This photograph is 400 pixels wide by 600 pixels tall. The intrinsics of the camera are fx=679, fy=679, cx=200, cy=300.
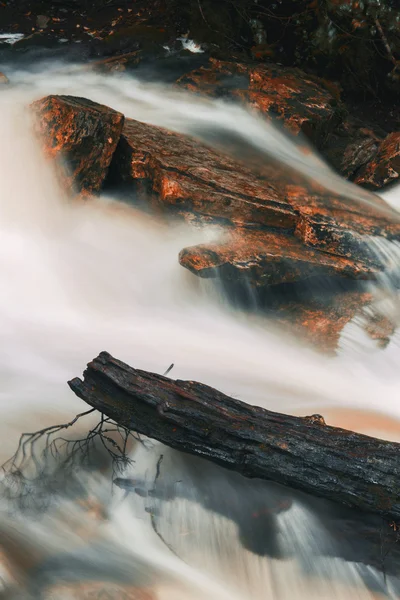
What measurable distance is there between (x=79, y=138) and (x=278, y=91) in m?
2.83

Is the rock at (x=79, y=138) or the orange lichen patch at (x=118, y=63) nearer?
the rock at (x=79, y=138)

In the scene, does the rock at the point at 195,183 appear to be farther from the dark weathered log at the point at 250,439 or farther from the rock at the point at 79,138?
the dark weathered log at the point at 250,439

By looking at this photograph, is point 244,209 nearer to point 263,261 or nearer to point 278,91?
point 263,261

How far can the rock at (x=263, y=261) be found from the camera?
5934 millimetres

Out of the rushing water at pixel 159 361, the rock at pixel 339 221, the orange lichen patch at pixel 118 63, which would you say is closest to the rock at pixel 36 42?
the orange lichen patch at pixel 118 63

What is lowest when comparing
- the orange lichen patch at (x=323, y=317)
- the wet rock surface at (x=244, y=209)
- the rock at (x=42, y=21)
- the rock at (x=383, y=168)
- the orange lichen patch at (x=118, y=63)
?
the orange lichen patch at (x=323, y=317)

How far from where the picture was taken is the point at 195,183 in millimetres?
6527

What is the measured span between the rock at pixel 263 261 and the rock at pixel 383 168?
1.48 m

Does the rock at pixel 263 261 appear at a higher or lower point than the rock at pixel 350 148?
lower

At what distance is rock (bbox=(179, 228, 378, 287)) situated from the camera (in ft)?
19.5

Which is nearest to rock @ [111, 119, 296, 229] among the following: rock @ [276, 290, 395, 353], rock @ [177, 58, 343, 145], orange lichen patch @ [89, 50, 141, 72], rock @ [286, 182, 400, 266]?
rock @ [286, 182, 400, 266]

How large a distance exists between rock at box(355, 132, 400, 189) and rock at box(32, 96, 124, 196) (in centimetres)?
275

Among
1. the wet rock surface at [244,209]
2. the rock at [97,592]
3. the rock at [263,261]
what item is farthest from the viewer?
the wet rock surface at [244,209]

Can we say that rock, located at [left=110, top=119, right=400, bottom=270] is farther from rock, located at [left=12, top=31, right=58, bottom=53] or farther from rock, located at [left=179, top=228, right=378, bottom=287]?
rock, located at [left=12, top=31, right=58, bottom=53]
